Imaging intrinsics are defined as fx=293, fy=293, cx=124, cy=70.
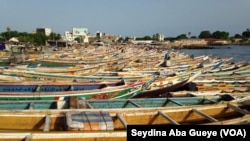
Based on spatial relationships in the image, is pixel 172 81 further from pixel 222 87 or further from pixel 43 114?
pixel 43 114

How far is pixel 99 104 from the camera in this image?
811 centimetres

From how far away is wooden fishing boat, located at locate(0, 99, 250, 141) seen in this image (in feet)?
16.5

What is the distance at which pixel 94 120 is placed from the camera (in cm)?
581

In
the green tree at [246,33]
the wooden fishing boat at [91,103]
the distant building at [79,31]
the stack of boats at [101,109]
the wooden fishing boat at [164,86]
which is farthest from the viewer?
the green tree at [246,33]

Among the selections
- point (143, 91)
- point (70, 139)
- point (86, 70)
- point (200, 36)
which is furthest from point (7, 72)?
point (200, 36)

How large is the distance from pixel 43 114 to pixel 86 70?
1050cm

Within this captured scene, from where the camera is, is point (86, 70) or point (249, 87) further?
point (86, 70)

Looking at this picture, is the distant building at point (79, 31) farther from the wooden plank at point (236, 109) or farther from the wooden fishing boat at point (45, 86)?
the wooden plank at point (236, 109)

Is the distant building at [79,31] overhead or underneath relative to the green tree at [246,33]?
overhead

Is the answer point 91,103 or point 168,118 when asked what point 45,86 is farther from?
point 168,118

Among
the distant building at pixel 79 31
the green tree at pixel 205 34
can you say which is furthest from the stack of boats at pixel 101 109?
the green tree at pixel 205 34

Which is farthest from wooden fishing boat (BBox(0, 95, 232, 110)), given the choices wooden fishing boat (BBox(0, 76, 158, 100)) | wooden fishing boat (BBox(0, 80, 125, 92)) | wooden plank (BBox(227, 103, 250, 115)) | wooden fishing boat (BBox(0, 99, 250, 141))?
wooden fishing boat (BBox(0, 80, 125, 92))

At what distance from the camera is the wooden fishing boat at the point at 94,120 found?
16.5 ft

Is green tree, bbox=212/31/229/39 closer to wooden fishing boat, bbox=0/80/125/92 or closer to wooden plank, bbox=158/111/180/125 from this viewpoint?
wooden fishing boat, bbox=0/80/125/92
